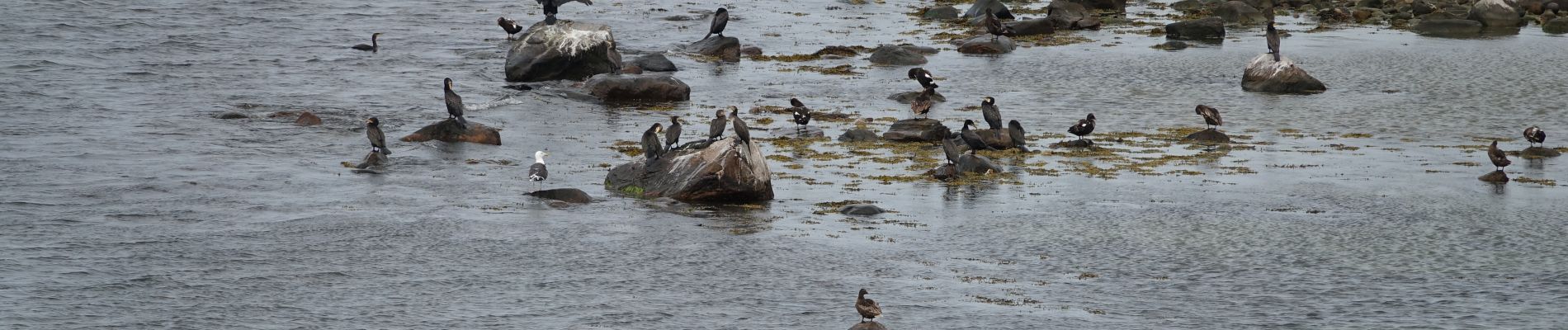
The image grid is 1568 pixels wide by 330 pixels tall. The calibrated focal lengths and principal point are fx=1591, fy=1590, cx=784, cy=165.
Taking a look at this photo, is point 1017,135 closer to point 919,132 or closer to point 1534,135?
point 919,132

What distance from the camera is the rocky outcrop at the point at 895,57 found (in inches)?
1960

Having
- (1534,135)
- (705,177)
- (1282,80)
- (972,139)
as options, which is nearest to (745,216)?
(705,177)

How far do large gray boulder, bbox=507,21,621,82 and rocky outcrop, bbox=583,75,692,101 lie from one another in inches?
127

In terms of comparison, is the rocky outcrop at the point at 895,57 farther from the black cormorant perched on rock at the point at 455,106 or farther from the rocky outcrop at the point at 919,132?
the black cormorant perched on rock at the point at 455,106

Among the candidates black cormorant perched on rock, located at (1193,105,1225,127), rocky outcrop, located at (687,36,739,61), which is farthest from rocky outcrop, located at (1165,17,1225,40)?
black cormorant perched on rock, located at (1193,105,1225,127)

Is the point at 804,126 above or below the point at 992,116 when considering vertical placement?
below

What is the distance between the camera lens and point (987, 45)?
53.1m

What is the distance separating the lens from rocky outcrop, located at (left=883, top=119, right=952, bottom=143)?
34219 millimetres

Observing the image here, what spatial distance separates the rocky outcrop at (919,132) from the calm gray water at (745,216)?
1453 mm

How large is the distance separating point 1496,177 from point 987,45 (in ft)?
82.8

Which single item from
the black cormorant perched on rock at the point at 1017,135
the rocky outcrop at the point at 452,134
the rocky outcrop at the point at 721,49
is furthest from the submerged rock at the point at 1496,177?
the rocky outcrop at the point at 721,49

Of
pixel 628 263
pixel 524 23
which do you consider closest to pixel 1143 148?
pixel 628 263

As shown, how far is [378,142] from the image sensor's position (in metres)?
30.4

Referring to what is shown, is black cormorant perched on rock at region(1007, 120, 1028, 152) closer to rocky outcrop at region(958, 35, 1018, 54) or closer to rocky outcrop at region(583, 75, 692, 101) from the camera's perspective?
rocky outcrop at region(583, 75, 692, 101)
